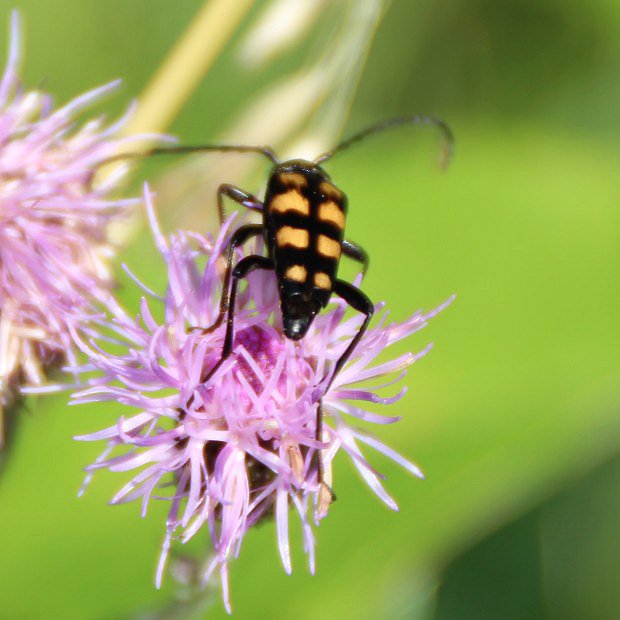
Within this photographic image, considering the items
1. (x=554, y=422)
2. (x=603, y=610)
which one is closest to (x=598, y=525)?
(x=603, y=610)

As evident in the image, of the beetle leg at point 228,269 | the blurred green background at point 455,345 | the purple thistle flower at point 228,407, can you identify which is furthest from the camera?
the blurred green background at point 455,345

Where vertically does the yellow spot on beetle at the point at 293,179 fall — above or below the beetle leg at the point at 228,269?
above

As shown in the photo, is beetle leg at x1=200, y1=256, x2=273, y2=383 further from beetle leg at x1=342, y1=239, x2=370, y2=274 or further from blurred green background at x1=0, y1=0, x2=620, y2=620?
blurred green background at x1=0, y1=0, x2=620, y2=620

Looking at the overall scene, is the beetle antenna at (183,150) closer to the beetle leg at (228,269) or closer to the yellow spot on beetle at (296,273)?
the beetle leg at (228,269)

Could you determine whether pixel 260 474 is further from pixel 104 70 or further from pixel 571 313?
pixel 104 70

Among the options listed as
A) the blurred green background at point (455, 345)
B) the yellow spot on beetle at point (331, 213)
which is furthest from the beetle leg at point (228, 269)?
the blurred green background at point (455, 345)
